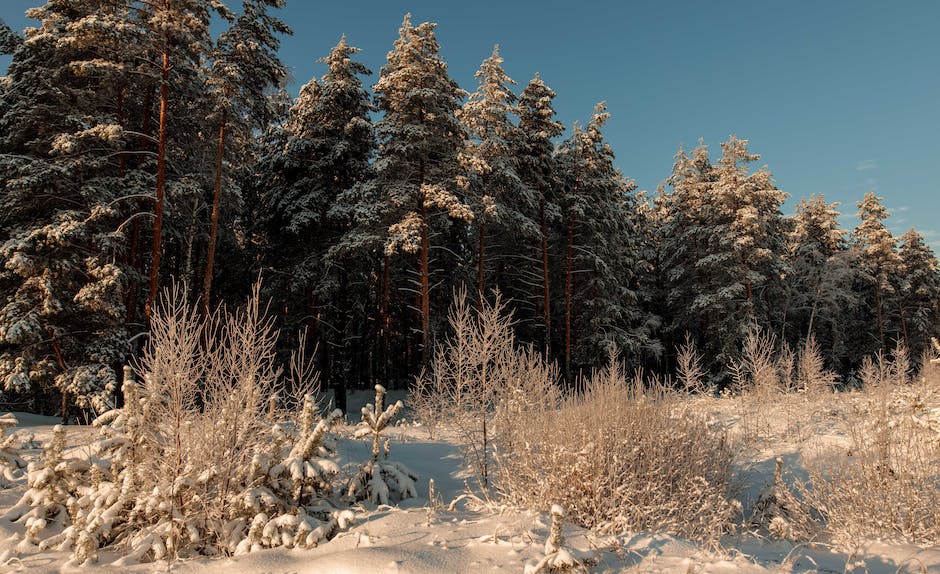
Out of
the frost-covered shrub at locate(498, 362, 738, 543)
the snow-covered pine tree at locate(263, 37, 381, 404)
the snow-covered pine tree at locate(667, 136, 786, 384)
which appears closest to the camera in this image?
the frost-covered shrub at locate(498, 362, 738, 543)

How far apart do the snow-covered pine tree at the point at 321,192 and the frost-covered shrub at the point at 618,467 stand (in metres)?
12.2

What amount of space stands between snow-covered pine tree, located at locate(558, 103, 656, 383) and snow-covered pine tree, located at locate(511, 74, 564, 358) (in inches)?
44.6

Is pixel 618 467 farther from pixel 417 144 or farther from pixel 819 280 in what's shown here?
pixel 819 280

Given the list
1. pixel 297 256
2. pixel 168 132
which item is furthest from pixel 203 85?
pixel 297 256

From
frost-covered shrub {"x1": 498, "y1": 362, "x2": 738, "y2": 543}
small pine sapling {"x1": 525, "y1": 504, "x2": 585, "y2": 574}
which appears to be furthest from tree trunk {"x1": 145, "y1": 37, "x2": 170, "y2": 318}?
small pine sapling {"x1": 525, "y1": 504, "x2": 585, "y2": 574}

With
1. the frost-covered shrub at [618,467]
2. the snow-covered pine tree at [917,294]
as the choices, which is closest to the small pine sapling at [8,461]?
the frost-covered shrub at [618,467]

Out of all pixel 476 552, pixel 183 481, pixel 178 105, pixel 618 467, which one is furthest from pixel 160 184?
pixel 618 467

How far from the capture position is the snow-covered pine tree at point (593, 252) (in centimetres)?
2236

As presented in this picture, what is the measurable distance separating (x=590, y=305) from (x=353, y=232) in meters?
11.8

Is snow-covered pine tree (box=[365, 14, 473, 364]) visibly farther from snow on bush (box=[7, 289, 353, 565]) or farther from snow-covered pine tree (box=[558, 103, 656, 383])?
snow on bush (box=[7, 289, 353, 565])

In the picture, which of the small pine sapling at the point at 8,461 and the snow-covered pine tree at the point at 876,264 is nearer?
the small pine sapling at the point at 8,461

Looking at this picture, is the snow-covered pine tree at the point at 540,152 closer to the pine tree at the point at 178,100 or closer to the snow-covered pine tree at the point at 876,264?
the pine tree at the point at 178,100

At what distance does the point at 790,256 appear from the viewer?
36125mm

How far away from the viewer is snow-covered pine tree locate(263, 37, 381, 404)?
718 inches
